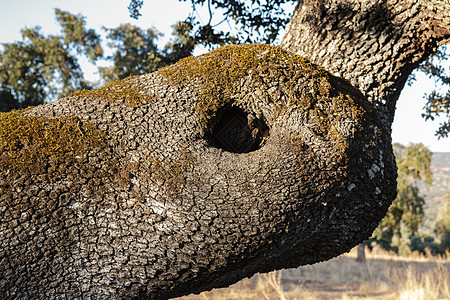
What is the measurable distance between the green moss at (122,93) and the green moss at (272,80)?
26 centimetres

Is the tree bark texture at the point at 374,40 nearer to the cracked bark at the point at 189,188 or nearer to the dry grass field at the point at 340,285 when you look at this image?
the cracked bark at the point at 189,188

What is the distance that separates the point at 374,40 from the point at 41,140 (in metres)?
2.61

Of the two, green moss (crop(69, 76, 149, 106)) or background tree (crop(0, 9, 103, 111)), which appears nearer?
green moss (crop(69, 76, 149, 106))

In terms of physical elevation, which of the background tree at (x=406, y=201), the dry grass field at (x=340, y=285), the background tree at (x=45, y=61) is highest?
the background tree at (x=45, y=61)

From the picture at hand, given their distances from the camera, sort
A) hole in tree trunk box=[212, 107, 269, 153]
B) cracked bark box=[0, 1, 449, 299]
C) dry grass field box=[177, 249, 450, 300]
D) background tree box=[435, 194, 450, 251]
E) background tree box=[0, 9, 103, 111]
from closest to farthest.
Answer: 1. cracked bark box=[0, 1, 449, 299]
2. hole in tree trunk box=[212, 107, 269, 153]
3. dry grass field box=[177, 249, 450, 300]
4. background tree box=[0, 9, 103, 111]
5. background tree box=[435, 194, 450, 251]

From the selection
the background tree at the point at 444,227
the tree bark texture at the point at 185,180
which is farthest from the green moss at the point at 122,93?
the background tree at the point at 444,227

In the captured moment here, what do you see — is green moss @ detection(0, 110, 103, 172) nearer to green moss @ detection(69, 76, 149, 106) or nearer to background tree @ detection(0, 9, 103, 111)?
green moss @ detection(69, 76, 149, 106)

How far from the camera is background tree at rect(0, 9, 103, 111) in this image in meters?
14.0

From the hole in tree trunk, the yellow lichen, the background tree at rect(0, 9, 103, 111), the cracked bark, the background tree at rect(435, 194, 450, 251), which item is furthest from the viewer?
the background tree at rect(435, 194, 450, 251)

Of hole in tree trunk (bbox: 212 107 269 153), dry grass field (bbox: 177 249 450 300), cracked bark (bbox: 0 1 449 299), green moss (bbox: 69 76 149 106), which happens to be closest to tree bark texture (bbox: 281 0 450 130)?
cracked bark (bbox: 0 1 449 299)

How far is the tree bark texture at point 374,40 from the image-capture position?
2662mm

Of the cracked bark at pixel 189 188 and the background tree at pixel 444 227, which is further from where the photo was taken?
the background tree at pixel 444 227

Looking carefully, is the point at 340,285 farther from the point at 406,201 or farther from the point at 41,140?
the point at 406,201

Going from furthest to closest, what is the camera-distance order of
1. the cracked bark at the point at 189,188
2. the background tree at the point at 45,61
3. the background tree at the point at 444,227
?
the background tree at the point at 444,227
the background tree at the point at 45,61
the cracked bark at the point at 189,188
